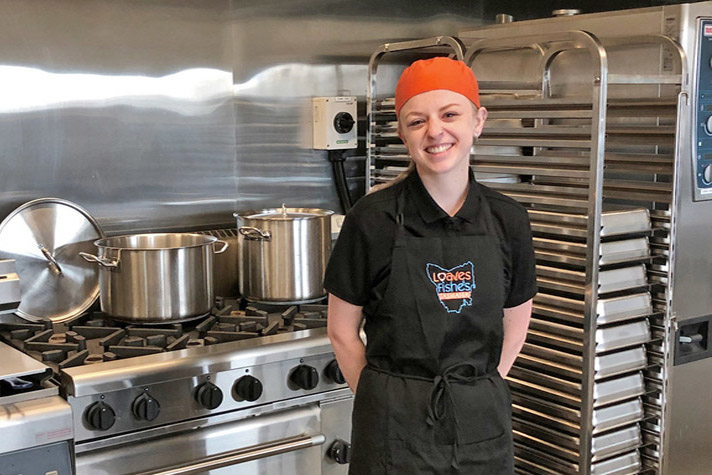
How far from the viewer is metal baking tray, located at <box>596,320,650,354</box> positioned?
2055 mm

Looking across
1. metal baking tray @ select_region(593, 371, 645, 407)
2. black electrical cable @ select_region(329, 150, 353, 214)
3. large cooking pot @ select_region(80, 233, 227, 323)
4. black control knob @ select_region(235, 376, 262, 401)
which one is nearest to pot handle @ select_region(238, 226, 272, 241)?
large cooking pot @ select_region(80, 233, 227, 323)

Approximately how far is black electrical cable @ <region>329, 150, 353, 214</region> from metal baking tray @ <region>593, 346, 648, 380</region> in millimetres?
932

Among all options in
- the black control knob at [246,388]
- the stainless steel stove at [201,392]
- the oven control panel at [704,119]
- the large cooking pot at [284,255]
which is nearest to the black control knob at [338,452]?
the stainless steel stove at [201,392]

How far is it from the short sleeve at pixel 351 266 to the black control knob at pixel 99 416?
51cm

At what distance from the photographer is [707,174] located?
2.15 meters

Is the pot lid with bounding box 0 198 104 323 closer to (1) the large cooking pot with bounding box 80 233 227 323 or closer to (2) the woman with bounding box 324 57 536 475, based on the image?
(1) the large cooking pot with bounding box 80 233 227 323

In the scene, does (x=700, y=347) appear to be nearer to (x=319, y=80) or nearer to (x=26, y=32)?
(x=319, y=80)

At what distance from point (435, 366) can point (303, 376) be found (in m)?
0.52

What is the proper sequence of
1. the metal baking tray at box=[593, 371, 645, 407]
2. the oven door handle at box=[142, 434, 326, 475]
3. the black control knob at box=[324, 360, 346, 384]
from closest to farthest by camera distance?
the oven door handle at box=[142, 434, 326, 475] → the black control knob at box=[324, 360, 346, 384] → the metal baking tray at box=[593, 371, 645, 407]

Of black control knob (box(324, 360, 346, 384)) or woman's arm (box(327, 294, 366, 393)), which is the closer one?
woman's arm (box(327, 294, 366, 393))

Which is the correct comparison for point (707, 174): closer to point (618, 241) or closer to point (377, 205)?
point (618, 241)

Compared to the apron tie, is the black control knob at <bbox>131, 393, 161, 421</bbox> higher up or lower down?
lower down

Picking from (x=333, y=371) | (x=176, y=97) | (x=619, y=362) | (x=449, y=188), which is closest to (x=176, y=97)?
(x=176, y=97)

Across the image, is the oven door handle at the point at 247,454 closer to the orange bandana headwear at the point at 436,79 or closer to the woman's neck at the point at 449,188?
the woman's neck at the point at 449,188
